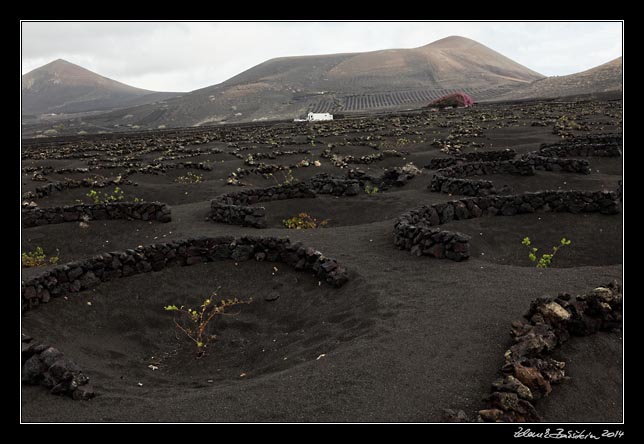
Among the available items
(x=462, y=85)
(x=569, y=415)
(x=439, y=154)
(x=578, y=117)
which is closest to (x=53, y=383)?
(x=569, y=415)

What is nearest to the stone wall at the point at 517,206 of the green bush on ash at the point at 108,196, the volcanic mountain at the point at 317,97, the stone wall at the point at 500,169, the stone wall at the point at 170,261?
the stone wall at the point at 170,261

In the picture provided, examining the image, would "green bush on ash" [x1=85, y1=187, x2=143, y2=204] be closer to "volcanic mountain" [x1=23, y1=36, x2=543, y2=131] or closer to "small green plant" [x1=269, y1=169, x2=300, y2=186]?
"small green plant" [x1=269, y1=169, x2=300, y2=186]

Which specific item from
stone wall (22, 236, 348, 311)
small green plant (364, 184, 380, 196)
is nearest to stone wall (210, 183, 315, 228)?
small green plant (364, 184, 380, 196)

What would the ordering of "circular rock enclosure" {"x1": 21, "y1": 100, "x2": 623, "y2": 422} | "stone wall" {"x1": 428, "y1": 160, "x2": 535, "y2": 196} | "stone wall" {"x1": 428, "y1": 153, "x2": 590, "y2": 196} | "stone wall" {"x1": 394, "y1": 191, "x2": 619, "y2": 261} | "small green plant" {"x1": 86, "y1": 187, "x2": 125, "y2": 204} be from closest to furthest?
"circular rock enclosure" {"x1": 21, "y1": 100, "x2": 623, "y2": 422} → "stone wall" {"x1": 394, "y1": 191, "x2": 619, "y2": 261} → "stone wall" {"x1": 428, "y1": 160, "x2": 535, "y2": 196} → "stone wall" {"x1": 428, "y1": 153, "x2": 590, "y2": 196} → "small green plant" {"x1": 86, "y1": 187, "x2": 125, "y2": 204}

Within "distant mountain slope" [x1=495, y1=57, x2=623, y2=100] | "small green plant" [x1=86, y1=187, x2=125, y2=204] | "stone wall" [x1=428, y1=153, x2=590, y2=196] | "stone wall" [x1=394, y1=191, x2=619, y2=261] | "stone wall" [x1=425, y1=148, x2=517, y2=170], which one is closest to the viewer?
"stone wall" [x1=394, y1=191, x2=619, y2=261]

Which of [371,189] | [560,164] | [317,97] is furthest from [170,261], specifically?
[317,97]

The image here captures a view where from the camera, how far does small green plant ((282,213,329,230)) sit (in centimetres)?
1667

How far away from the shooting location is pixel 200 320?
32.9 ft

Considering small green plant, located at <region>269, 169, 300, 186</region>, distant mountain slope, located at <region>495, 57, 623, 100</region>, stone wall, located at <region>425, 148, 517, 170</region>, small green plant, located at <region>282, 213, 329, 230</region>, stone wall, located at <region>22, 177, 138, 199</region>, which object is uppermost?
distant mountain slope, located at <region>495, 57, 623, 100</region>

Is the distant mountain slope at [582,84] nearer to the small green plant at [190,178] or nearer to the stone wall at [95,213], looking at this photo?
the small green plant at [190,178]

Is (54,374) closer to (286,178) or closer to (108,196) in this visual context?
(108,196)

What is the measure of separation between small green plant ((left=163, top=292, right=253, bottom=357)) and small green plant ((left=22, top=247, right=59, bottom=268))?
592 cm

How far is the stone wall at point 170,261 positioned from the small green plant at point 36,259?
3.67 meters
